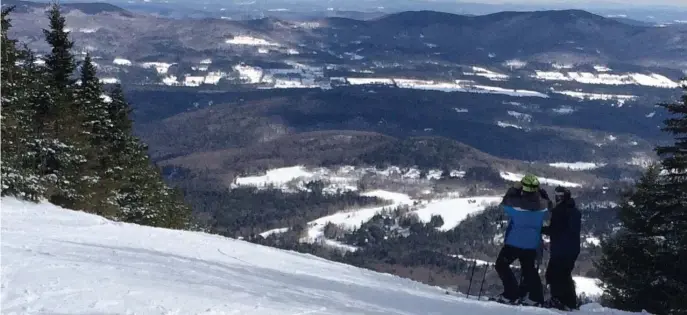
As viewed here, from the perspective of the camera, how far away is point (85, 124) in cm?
2578

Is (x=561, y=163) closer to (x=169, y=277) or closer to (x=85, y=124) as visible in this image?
(x=85, y=124)

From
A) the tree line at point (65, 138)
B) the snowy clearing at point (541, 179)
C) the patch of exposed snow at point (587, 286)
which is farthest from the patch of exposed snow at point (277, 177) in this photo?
the tree line at point (65, 138)

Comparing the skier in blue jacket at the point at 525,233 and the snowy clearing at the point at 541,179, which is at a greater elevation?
the skier in blue jacket at the point at 525,233

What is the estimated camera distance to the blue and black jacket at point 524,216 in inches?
446

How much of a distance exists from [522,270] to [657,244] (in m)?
7.97

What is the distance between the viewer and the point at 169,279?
10.3 metres

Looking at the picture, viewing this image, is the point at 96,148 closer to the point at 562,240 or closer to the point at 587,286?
the point at 562,240

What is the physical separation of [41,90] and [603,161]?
580 ft

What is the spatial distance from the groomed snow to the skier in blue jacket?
9031 centimetres

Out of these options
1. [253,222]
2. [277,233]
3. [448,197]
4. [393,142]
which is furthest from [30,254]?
[393,142]

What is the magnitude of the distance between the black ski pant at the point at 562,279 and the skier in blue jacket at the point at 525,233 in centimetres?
28

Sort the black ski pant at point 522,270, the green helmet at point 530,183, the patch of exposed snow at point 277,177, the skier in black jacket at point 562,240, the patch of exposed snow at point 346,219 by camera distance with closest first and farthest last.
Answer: the green helmet at point 530,183, the black ski pant at point 522,270, the skier in black jacket at point 562,240, the patch of exposed snow at point 346,219, the patch of exposed snow at point 277,177

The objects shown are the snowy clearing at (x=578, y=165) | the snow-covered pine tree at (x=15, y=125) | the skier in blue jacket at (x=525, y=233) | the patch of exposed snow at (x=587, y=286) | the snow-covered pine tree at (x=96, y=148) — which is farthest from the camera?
the snowy clearing at (x=578, y=165)

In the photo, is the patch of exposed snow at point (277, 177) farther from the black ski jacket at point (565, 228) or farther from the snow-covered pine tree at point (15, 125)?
the black ski jacket at point (565, 228)
